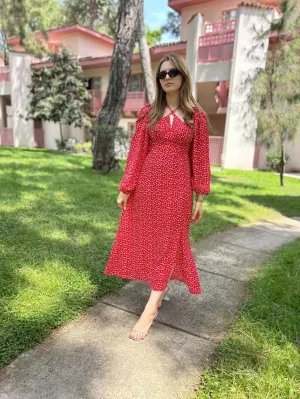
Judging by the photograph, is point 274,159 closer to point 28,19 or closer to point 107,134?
point 107,134

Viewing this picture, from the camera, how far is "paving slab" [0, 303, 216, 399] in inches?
70.4

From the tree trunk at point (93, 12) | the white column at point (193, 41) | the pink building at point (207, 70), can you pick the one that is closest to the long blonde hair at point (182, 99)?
the pink building at point (207, 70)

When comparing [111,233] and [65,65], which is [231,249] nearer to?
[111,233]

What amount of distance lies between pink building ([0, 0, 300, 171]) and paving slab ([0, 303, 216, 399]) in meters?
8.81

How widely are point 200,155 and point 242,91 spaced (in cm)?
1169

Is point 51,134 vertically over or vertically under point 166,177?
under

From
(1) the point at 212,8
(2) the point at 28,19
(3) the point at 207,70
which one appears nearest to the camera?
(3) the point at 207,70

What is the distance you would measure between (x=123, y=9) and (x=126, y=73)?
59.7 inches

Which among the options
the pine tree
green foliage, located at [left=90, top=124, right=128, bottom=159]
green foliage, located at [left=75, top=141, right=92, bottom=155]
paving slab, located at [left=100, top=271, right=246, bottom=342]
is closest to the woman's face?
paving slab, located at [left=100, top=271, right=246, bottom=342]

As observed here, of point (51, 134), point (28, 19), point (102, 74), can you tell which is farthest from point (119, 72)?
point (51, 134)

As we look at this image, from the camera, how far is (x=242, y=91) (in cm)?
1288

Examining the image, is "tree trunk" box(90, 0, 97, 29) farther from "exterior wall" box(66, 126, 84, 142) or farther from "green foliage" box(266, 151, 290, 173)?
"green foliage" box(266, 151, 290, 173)

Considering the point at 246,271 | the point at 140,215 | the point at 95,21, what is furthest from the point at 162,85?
the point at 95,21

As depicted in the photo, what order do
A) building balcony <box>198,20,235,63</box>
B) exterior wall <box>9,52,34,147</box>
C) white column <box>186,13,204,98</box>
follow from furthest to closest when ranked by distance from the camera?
exterior wall <box>9,52,34,147</box> → white column <box>186,13,204,98</box> → building balcony <box>198,20,235,63</box>
